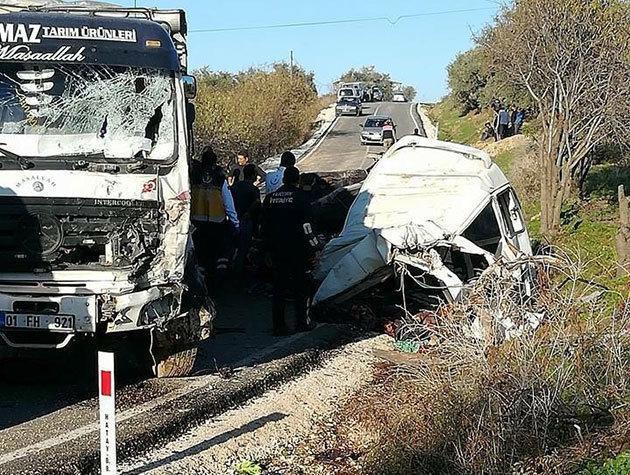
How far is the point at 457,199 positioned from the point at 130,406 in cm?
482

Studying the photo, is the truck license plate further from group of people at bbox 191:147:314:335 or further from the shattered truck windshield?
group of people at bbox 191:147:314:335

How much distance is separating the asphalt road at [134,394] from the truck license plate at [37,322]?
674 mm

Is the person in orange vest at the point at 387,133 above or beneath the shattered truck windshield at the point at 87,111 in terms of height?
above

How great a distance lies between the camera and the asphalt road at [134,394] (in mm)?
6152

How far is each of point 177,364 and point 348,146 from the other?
38808 mm

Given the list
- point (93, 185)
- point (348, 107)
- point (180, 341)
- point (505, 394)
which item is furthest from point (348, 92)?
point (505, 394)

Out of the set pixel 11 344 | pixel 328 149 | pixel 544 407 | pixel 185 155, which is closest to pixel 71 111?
pixel 185 155

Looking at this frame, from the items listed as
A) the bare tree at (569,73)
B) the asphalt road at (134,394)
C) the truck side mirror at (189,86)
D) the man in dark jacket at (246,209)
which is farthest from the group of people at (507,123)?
the truck side mirror at (189,86)

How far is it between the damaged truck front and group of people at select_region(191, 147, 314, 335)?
187 cm

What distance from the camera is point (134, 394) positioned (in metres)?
7.59

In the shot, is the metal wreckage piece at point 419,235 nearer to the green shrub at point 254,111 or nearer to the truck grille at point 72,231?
the truck grille at point 72,231

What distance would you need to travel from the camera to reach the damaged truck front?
707 centimetres

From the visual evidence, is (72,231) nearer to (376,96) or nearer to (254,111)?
(254,111)

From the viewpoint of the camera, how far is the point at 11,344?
23.5ft
